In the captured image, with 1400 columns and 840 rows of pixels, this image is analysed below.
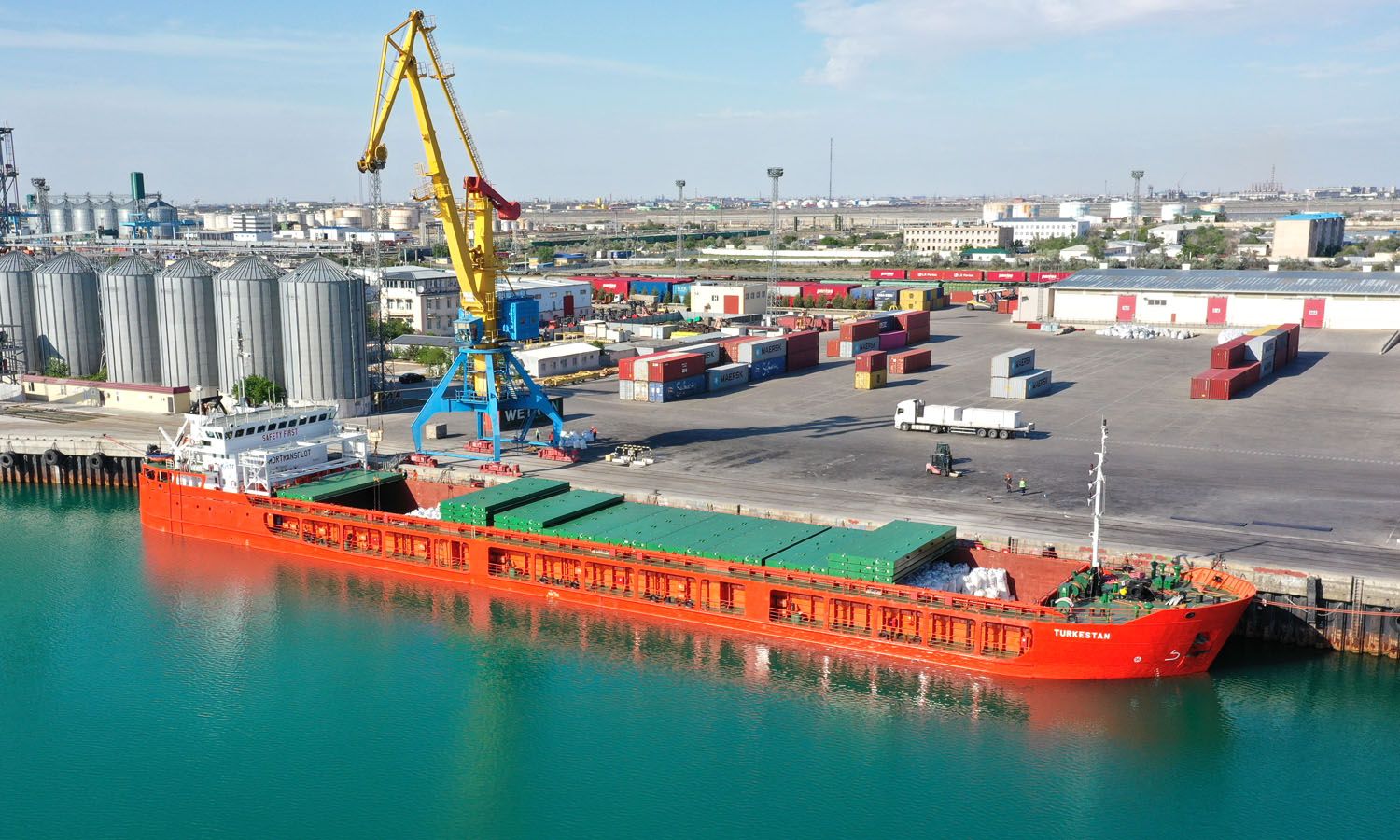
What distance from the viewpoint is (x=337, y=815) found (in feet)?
95.3

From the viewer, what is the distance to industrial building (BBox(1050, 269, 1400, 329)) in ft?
342

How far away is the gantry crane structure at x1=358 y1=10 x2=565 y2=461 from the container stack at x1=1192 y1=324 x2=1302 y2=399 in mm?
43744

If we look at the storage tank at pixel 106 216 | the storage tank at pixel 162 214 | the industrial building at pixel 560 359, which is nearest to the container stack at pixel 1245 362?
the industrial building at pixel 560 359

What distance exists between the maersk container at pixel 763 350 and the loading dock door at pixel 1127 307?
43.4 meters

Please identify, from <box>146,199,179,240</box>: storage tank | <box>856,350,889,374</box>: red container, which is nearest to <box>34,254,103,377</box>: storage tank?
<box>856,350,889,374</box>: red container

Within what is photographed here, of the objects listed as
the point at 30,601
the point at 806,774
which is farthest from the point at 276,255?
the point at 806,774

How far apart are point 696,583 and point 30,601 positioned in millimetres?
26223

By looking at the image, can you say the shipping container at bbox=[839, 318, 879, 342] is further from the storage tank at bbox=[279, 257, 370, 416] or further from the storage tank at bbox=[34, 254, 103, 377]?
the storage tank at bbox=[34, 254, 103, 377]

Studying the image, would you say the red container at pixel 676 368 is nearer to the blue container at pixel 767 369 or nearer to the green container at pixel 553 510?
the blue container at pixel 767 369

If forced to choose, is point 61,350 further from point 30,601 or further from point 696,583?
point 696,583

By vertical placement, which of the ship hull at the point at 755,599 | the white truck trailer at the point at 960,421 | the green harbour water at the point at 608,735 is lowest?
the green harbour water at the point at 608,735

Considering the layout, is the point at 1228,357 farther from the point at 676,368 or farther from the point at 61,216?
the point at 61,216

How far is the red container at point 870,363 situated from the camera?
257ft

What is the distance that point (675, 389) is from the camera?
7519cm
